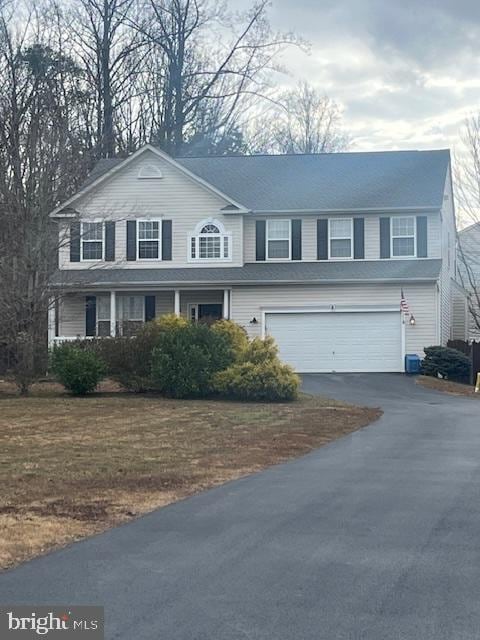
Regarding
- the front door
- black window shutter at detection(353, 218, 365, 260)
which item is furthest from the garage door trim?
black window shutter at detection(353, 218, 365, 260)

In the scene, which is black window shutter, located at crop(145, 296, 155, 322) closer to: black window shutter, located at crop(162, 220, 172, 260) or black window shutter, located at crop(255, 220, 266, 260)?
black window shutter, located at crop(162, 220, 172, 260)

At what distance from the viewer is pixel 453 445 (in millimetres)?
13695

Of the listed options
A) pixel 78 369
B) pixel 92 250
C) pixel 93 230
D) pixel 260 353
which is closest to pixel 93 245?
pixel 92 250

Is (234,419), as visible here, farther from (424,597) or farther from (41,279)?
(424,597)

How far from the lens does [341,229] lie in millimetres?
31406

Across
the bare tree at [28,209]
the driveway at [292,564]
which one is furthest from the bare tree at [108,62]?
the driveway at [292,564]

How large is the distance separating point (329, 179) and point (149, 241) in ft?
24.6

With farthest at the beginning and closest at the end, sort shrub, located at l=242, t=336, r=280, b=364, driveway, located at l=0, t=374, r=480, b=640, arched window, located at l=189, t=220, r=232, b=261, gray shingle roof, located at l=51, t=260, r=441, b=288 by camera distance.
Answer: arched window, located at l=189, t=220, r=232, b=261
gray shingle roof, located at l=51, t=260, r=441, b=288
shrub, located at l=242, t=336, r=280, b=364
driveway, located at l=0, t=374, r=480, b=640

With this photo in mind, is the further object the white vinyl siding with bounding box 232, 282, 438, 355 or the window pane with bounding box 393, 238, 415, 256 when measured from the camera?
the window pane with bounding box 393, 238, 415, 256

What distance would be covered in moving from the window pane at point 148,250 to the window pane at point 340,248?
6.43 m

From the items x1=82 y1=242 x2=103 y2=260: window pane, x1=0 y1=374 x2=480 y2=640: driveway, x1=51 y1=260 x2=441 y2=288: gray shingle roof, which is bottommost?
x1=0 y1=374 x2=480 y2=640: driveway

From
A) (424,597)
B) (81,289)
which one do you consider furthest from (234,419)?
(81,289)

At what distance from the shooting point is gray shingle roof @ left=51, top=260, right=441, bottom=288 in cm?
2983

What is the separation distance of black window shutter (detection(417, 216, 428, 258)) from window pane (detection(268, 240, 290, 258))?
471 cm
